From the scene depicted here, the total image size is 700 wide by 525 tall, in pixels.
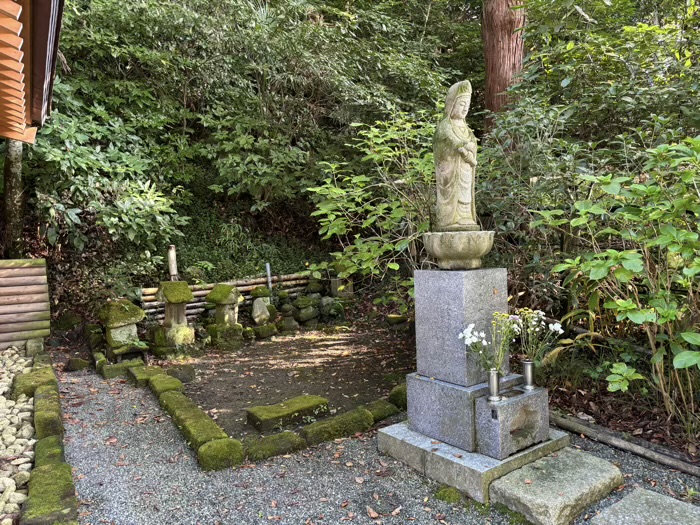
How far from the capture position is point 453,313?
3.26 meters

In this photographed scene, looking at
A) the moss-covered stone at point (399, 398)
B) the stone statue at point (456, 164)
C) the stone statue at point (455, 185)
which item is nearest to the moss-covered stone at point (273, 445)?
the moss-covered stone at point (399, 398)

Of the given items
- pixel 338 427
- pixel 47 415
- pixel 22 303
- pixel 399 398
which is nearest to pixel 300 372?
pixel 399 398

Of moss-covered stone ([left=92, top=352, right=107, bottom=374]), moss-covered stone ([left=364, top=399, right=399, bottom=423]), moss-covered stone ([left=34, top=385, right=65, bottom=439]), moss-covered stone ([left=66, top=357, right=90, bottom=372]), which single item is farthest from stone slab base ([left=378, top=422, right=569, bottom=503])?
moss-covered stone ([left=66, top=357, right=90, bottom=372])

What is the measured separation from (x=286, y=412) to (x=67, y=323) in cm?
548

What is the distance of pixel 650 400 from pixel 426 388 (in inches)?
82.9

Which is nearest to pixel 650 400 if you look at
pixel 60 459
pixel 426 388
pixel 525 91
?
pixel 426 388

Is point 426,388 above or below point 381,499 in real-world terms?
above

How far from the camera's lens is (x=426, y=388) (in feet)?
11.3

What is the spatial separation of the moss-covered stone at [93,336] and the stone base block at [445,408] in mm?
5365

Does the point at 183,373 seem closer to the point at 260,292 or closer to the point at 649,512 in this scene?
A: the point at 260,292

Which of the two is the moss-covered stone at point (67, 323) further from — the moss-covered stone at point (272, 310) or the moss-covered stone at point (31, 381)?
the moss-covered stone at point (272, 310)

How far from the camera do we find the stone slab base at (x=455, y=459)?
9.38 feet

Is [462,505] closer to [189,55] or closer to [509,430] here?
[509,430]

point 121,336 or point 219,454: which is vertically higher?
point 121,336
